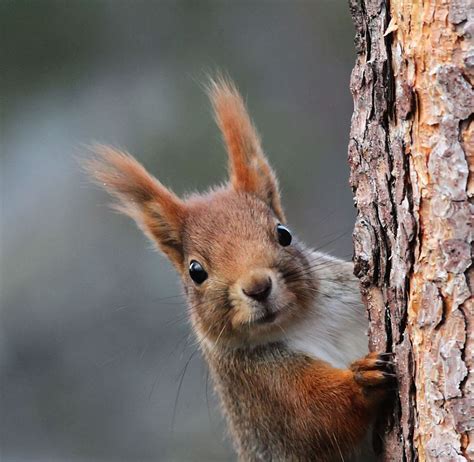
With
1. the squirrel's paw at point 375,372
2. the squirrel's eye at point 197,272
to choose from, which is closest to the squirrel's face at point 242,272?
the squirrel's eye at point 197,272

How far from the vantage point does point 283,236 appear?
2188mm

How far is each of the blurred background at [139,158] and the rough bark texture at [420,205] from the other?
2.41 metres

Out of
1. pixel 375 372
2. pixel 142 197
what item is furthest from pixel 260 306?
pixel 142 197

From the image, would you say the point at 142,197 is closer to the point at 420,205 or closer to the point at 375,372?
the point at 375,372

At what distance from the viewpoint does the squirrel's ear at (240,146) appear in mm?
2369

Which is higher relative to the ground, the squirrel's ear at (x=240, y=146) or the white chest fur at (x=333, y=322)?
the squirrel's ear at (x=240, y=146)

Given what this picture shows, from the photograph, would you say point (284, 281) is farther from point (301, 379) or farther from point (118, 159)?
point (118, 159)

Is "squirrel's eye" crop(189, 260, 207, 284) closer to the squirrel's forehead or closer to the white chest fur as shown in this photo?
the squirrel's forehead

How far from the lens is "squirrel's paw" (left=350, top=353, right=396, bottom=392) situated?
1.67 meters

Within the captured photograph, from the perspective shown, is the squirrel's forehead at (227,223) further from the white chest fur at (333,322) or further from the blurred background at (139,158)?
the blurred background at (139,158)

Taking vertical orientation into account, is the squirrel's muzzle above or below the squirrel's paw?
above

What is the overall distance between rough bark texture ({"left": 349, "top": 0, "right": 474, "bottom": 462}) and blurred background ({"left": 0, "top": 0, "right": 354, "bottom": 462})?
7.92 ft

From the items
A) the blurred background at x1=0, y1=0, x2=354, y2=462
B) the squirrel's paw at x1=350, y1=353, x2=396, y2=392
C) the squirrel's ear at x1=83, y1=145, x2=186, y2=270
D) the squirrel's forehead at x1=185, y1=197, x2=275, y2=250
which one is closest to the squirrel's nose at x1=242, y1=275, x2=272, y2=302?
the squirrel's forehead at x1=185, y1=197, x2=275, y2=250

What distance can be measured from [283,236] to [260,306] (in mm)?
266
